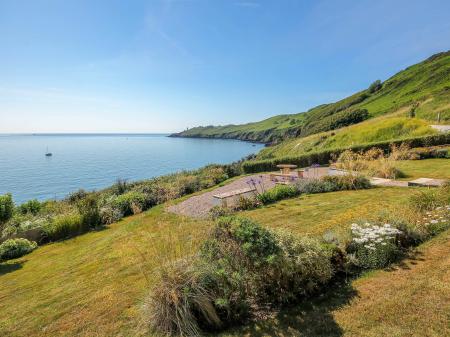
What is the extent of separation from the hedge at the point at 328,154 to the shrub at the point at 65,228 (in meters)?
13.5

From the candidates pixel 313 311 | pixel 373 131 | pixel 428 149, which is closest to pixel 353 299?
pixel 313 311

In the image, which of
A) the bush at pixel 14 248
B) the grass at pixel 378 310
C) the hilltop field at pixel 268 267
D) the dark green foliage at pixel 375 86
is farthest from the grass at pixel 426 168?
the dark green foliage at pixel 375 86

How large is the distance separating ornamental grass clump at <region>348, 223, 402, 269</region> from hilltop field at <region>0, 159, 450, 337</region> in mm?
220

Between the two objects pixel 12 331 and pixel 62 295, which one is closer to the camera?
pixel 12 331

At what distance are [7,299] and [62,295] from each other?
1478 mm

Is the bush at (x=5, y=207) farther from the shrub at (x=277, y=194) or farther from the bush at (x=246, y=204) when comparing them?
the shrub at (x=277, y=194)

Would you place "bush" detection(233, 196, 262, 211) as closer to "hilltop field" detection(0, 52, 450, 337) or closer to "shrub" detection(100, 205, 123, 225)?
"hilltop field" detection(0, 52, 450, 337)

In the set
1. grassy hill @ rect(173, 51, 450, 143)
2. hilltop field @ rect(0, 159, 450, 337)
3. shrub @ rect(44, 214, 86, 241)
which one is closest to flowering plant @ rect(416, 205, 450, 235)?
hilltop field @ rect(0, 159, 450, 337)

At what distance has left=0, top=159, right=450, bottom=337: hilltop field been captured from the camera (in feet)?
11.0

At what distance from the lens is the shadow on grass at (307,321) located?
10.7ft

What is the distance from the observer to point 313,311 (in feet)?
12.0

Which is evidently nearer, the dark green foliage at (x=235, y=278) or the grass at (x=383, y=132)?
the dark green foliage at (x=235, y=278)

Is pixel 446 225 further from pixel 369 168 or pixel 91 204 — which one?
pixel 91 204

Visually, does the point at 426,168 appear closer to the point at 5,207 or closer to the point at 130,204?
the point at 130,204
